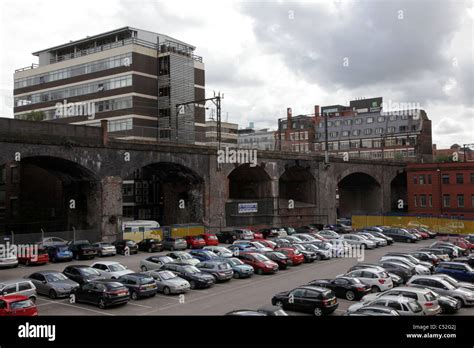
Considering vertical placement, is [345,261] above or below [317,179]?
below

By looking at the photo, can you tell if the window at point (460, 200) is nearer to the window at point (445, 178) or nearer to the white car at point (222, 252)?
the window at point (445, 178)

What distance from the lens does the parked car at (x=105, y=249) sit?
34866mm

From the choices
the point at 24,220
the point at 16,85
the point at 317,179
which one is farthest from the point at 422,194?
the point at 16,85

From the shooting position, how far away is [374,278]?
23109 mm

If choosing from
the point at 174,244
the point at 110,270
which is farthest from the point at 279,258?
the point at 174,244

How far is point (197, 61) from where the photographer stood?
238ft

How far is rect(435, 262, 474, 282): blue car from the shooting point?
2500cm

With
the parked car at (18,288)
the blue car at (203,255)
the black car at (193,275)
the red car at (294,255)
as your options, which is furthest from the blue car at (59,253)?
the red car at (294,255)

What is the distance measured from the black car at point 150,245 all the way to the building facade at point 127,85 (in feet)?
73.3

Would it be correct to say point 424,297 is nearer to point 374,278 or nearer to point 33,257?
point 374,278

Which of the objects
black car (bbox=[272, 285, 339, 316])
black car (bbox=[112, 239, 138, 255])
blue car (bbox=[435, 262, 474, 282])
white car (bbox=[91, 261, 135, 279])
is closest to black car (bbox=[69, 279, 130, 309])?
white car (bbox=[91, 261, 135, 279])
